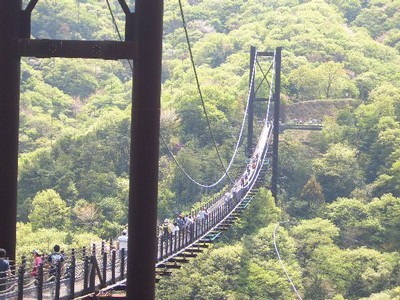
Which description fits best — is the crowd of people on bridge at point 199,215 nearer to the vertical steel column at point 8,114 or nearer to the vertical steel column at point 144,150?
the vertical steel column at point 8,114

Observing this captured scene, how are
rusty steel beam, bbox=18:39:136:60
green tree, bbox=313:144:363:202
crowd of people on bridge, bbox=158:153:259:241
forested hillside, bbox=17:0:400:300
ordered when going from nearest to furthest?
rusty steel beam, bbox=18:39:136:60 → crowd of people on bridge, bbox=158:153:259:241 → forested hillside, bbox=17:0:400:300 → green tree, bbox=313:144:363:202

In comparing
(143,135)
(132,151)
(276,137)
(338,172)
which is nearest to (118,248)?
(132,151)

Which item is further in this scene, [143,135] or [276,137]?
[276,137]

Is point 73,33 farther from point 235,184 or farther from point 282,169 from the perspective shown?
point 235,184

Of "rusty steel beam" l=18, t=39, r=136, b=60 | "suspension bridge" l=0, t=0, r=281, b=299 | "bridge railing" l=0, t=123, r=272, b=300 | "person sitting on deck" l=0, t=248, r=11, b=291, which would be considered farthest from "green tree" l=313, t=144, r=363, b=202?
"person sitting on deck" l=0, t=248, r=11, b=291

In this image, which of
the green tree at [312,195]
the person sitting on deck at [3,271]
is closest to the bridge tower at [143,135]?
the person sitting on deck at [3,271]

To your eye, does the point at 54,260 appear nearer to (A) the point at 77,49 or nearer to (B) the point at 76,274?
(B) the point at 76,274

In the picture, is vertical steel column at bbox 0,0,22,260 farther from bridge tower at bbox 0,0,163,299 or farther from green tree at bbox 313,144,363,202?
green tree at bbox 313,144,363,202

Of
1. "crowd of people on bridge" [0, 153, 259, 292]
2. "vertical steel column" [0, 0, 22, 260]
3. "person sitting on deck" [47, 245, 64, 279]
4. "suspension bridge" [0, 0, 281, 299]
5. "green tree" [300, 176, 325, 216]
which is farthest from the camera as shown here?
"green tree" [300, 176, 325, 216]
